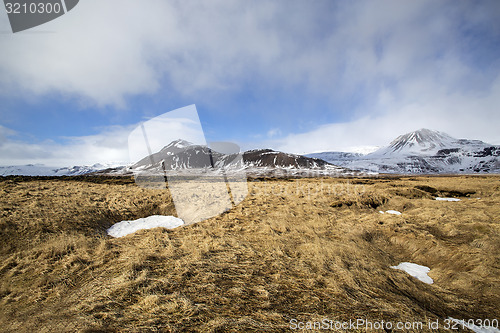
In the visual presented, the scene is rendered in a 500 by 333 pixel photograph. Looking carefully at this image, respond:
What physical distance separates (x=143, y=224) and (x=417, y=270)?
995 cm

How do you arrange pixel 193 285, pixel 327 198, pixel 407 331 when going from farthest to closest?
pixel 327 198 → pixel 193 285 → pixel 407 331

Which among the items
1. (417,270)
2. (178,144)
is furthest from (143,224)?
(417,270)

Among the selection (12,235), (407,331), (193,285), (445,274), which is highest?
(12,235)

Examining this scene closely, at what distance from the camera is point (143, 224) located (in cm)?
837

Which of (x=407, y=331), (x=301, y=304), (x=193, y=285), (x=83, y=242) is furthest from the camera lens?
(x=83, y=242)

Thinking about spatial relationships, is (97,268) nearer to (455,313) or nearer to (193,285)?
(193,285)

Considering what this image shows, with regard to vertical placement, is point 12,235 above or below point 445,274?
above

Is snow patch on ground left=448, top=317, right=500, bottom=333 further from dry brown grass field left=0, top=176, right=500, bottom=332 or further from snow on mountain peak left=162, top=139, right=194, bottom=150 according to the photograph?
snow on mountain peak left=162, top=139, right=194, bottom=150

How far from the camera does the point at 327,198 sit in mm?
13680

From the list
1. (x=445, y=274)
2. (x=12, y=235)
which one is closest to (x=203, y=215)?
(x=12, y=235)

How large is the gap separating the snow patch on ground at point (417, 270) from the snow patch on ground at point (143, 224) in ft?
26.6

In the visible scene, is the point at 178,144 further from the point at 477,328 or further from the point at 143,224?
the point at 477,328

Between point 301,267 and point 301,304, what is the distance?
1414 mm

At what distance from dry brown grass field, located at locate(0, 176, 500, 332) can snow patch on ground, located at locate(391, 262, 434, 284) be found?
0.20 metres
